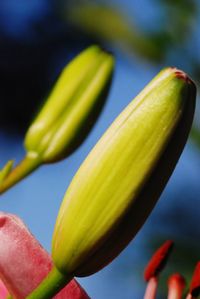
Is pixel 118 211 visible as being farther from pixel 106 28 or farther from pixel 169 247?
pixel 106 28

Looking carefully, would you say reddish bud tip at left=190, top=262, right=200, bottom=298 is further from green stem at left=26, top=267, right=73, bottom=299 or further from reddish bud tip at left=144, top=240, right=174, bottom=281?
green stem at left=26, top=267, right=73, bottom=299

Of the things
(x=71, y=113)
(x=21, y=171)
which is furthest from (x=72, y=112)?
(x=21, y=171)

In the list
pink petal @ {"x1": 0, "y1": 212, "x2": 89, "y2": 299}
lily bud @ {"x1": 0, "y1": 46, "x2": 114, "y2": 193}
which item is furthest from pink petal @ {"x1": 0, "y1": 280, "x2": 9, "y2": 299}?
lily bud @ {"x1": 0, "y1": 46, "x2": 114, "y2": 193}

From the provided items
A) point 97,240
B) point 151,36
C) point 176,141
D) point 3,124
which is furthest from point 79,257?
point 3,124

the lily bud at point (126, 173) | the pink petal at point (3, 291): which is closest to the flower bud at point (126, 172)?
the lily bud at point (126, 173)

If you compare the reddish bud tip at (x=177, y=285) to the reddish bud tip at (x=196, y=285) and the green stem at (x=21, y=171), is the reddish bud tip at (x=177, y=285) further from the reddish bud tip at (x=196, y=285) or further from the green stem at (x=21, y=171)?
the green stem at (x=21, y=171)

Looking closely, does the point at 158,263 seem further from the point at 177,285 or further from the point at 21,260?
the point at 21,260
